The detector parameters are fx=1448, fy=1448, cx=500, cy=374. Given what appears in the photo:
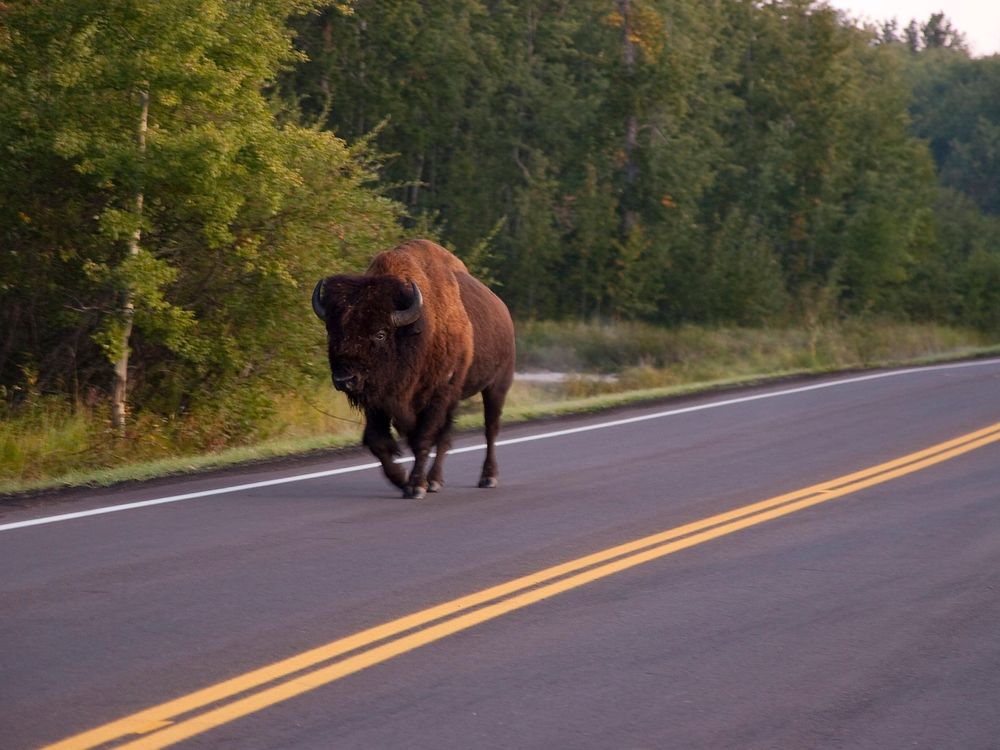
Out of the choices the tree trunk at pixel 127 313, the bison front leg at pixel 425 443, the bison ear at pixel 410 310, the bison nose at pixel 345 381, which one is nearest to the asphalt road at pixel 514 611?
the bison front leg at pixel 425 443

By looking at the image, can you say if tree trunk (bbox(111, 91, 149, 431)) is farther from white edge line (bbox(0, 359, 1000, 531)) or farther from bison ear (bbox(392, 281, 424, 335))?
bison ear (bbox(392, 281, 424, 335))

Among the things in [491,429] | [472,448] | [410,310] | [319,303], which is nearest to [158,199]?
[472,448]

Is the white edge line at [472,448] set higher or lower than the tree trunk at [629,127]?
lower

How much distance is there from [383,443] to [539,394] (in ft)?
53.9

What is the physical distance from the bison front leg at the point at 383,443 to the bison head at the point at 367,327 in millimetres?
325

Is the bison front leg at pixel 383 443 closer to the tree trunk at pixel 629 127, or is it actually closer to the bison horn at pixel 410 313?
the bison horn at pixel 410 313

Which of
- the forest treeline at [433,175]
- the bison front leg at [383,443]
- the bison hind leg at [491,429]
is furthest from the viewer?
the forest treeline at [433,175]

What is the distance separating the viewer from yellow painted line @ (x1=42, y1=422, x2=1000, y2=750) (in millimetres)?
5546

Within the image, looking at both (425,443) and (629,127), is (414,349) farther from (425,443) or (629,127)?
(629,127)

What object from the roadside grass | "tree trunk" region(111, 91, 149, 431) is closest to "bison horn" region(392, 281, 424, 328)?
the roadside grass

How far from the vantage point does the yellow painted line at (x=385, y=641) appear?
5546 mm

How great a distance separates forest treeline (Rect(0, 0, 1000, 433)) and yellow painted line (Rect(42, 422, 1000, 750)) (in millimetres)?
7113

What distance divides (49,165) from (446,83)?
32640mm

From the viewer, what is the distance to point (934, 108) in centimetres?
9831
